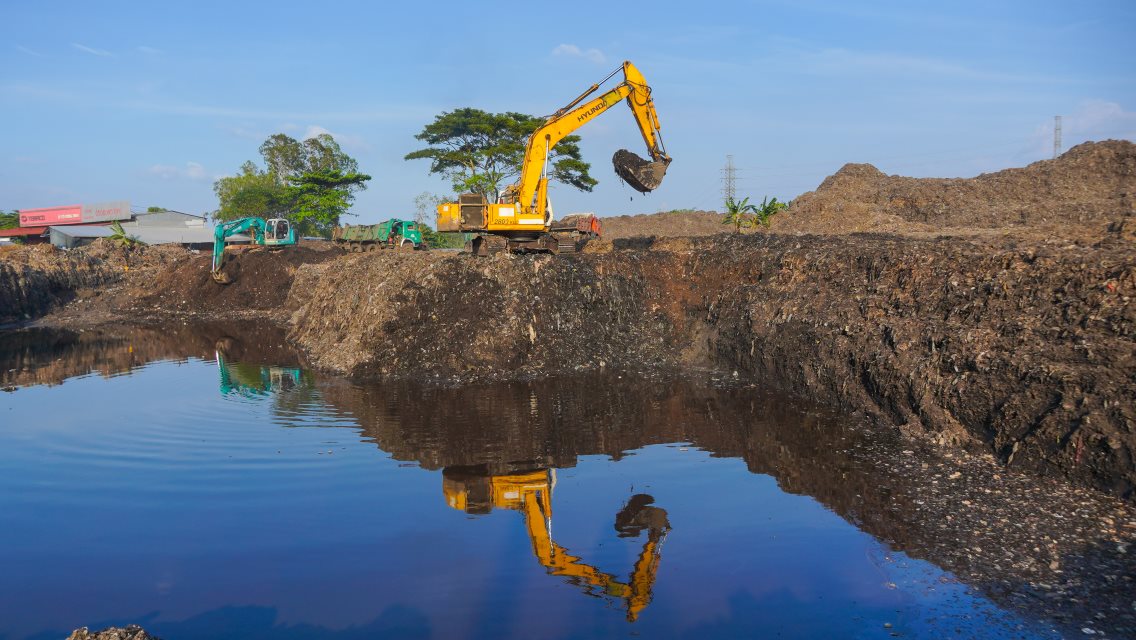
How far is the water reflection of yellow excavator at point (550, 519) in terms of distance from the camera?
8328 mm

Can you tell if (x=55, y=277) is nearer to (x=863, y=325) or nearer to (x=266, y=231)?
(x=266, y=231)

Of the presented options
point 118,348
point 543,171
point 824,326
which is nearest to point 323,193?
point 118,348

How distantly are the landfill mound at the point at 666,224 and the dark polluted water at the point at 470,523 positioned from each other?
43312 mm

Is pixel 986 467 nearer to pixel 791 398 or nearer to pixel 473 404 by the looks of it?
pixel 791 398

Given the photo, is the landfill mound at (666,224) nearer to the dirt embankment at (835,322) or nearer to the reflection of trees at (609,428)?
the dirt embankment at (835,322)

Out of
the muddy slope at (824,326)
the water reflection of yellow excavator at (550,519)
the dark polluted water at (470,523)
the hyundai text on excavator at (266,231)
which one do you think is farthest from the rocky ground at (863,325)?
the hyundai text on excavator at (266,231)

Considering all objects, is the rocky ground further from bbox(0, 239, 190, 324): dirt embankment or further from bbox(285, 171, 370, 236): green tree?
bbox(285, 171, 370, 236): green tree

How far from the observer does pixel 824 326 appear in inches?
679

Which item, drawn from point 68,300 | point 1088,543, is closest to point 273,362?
point 1088,543

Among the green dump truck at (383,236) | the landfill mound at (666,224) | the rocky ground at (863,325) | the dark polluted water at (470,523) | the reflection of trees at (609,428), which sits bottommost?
the dark polluted water at (470,523)

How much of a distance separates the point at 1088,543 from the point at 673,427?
283 inches

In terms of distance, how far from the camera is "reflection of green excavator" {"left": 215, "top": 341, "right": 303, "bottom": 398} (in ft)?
63.0

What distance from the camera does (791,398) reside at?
54.6ft

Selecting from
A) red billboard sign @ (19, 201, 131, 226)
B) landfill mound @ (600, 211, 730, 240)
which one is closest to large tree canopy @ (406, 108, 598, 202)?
landfill mound @ (600, 211, 730, 240)
